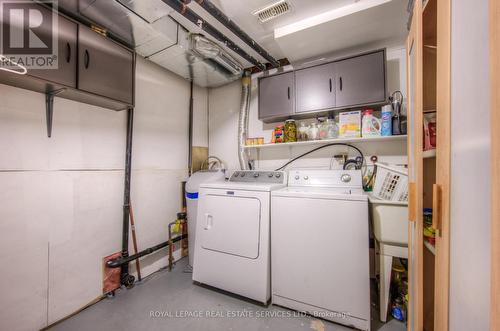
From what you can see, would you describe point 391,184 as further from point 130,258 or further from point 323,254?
point 130,258

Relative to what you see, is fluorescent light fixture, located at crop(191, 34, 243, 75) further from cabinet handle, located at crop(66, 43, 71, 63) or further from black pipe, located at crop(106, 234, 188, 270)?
black pipe, located at crop(106, 234, 188, 270)

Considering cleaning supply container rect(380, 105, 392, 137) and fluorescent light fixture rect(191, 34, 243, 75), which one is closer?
cleaning supply container rect(380, 105, 392, 137)

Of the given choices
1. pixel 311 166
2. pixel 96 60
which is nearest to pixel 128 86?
pixel 96 60

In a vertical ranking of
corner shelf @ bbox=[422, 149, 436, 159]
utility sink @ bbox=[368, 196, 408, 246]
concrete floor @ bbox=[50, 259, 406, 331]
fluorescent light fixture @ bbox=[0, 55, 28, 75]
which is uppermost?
fluorescent light fixture @ bbox=[0, 55, 28, 75]

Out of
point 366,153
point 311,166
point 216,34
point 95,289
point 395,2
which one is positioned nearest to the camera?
point 395,2

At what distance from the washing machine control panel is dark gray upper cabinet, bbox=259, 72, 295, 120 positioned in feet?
2.34

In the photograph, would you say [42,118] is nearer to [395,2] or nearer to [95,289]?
A: [95,289]

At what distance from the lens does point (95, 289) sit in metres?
1.89

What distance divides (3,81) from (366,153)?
10.3 ft

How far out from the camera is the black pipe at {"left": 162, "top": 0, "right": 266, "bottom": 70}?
1.58 metres

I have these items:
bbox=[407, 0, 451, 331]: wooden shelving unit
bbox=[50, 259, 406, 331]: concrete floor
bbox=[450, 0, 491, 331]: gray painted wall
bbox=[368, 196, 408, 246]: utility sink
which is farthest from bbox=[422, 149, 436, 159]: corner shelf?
bbox=[50, 259, 406, 331]: concrete floor

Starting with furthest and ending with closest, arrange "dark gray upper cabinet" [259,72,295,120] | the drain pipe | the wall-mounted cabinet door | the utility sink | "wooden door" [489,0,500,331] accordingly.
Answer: the drain pipe, "dark gray upper cabinet" [259,72,295,120], the wall-mounted cabinet door, the utility sink, "wooden door" [489,0,500,331]

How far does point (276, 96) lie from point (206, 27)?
103 cm

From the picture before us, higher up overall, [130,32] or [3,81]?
[130,32]
